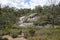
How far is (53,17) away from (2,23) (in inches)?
656

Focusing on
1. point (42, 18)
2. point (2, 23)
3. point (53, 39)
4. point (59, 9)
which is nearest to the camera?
point (53, 39)

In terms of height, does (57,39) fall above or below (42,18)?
above

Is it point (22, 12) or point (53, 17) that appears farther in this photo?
point (22, 12)

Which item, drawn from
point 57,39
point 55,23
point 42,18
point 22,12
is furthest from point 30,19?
point 57,39

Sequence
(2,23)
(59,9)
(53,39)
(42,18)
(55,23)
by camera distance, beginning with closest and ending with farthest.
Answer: (53,39) → (2,23) → (55,23) → (42,18) → (59,9)

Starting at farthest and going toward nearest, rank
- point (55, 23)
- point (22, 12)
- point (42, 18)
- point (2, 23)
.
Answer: point (22, 12)
point (42, 18)
point (55, 23)
point (2, 23)

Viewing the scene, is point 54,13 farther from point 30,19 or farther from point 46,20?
point 30,19

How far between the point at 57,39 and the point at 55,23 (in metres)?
28.2

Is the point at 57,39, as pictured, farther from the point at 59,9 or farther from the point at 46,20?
the point at 59,9

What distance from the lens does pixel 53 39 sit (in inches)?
537

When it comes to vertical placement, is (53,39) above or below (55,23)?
above

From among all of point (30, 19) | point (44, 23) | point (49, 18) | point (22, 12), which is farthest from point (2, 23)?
point (22, 12)

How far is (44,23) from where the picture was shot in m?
42.6

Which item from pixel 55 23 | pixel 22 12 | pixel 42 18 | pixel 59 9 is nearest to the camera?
pixel 55 23
